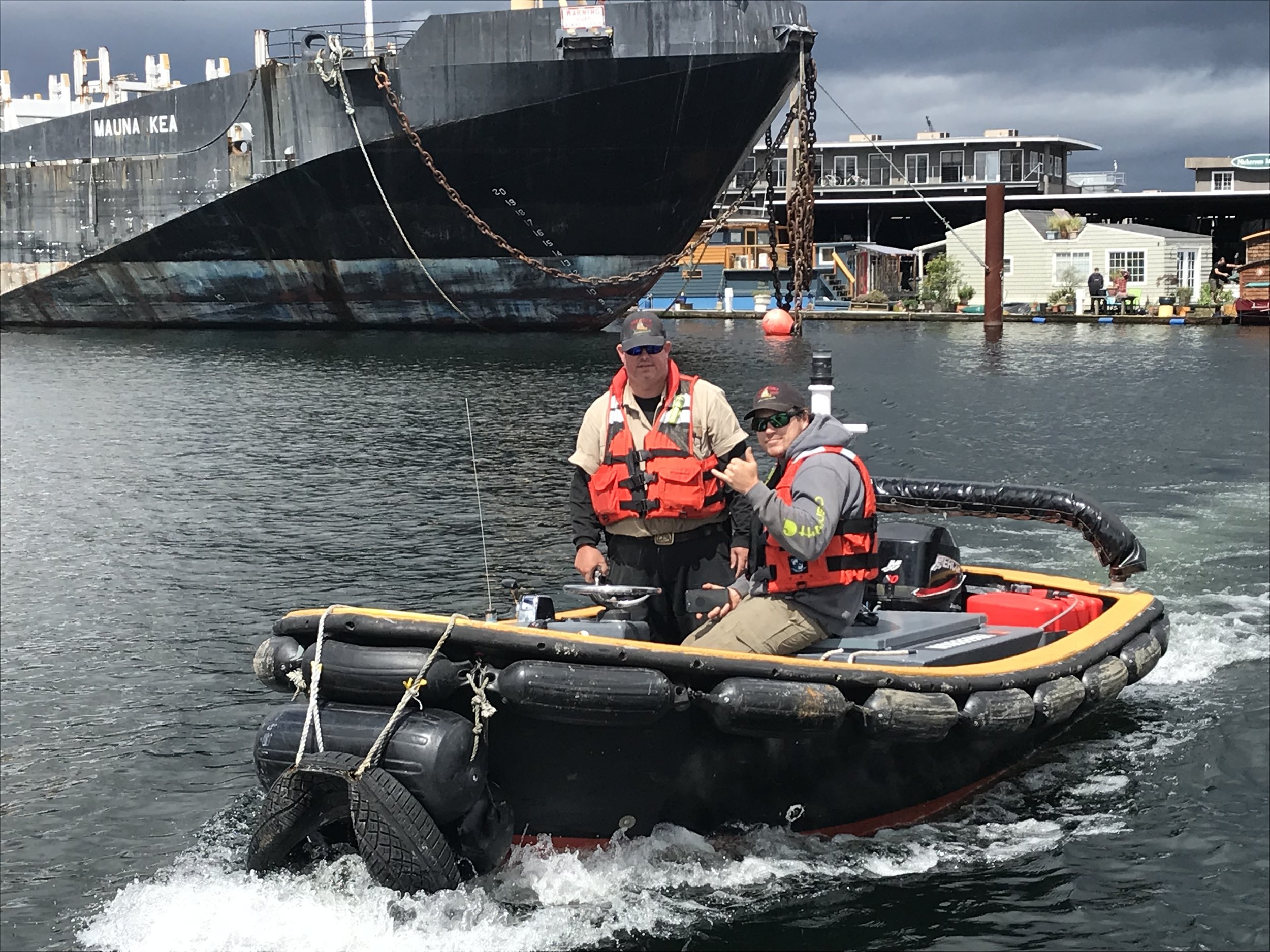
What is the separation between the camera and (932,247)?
61719 millimetres

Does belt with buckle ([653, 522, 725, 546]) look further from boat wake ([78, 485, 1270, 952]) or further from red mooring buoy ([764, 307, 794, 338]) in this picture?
red mooring buoy ([764, 307, 794, 338])

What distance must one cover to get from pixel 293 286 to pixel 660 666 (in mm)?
35147

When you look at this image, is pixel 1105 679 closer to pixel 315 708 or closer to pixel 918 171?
pixel 315 708

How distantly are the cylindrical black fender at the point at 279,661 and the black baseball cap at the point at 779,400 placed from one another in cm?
222

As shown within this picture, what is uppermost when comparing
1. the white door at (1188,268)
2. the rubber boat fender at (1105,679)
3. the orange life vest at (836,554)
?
the white door at (1188,268)

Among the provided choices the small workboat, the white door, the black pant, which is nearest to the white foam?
the small workboat

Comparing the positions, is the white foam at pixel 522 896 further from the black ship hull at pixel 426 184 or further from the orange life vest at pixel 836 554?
the black ship hull at pixel 426 184

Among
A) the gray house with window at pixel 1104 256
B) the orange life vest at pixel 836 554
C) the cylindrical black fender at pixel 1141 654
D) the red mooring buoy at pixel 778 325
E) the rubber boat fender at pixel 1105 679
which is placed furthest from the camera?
the gray house with window at pixel 1104 256

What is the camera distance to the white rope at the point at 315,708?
5.51m

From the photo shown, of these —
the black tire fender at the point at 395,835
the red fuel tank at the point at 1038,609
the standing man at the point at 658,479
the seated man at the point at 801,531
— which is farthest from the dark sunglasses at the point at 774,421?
the red fuel tank at the point at 1038,609

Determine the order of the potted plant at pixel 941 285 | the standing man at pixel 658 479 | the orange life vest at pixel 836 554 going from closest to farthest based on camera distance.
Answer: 1. the orange life vest at pixel 836 554
2. the standing man at pixel 658 479
3. the potted plant at pixel 941 285

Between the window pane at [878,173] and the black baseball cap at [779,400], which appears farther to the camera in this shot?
the window pane at [878,173]

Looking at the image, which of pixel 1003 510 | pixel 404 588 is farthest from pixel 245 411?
pixel 1003 510

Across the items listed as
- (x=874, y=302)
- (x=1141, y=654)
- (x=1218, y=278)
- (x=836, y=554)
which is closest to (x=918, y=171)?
(x=874, y=302)
